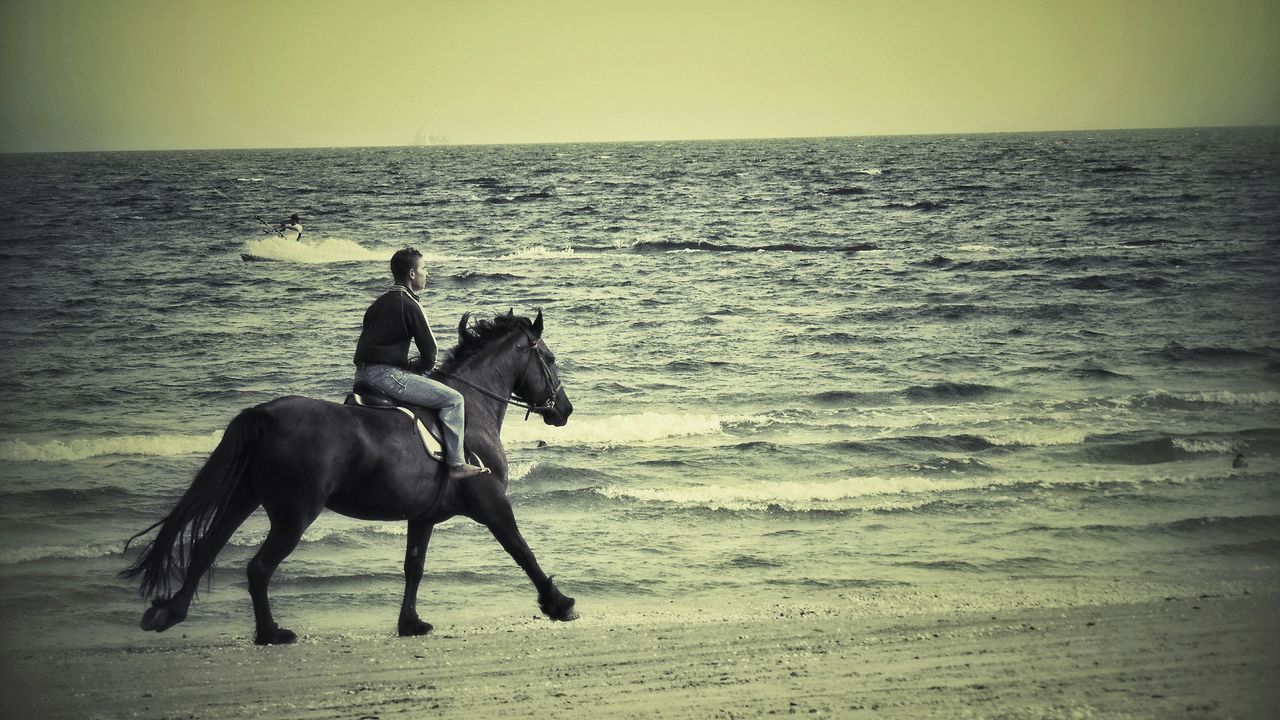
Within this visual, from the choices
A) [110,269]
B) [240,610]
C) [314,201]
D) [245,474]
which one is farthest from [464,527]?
[314,201]

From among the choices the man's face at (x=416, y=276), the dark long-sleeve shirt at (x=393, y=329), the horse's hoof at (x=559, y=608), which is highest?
the man's face at (x=416, y=276)

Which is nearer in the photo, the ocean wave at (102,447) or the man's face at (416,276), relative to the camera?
the man's face at (416,276)

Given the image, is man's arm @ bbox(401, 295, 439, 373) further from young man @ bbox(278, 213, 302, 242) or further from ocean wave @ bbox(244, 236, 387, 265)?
young man @ bbox(278, 213, 302, 242)

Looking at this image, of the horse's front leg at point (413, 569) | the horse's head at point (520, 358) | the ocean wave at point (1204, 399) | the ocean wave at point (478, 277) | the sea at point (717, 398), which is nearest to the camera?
the horse's front leg at point (413, 569)

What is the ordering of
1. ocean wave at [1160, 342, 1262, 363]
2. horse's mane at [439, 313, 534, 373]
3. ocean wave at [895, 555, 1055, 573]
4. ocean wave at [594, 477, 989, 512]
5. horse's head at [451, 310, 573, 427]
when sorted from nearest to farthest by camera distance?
1. horse's mane at [439, 313, 534, 373]
2. horse's head at [451, 310, 573, 427]
3. ocean wave at [895, 555, 1055, 573]
4. ocean wave at [594, 477, 989, 512]
5. ocean wave at [1160, 342, 1262, 363]

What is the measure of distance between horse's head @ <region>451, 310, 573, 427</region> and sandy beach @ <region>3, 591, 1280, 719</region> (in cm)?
160

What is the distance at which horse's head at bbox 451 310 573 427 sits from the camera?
729 centimetres

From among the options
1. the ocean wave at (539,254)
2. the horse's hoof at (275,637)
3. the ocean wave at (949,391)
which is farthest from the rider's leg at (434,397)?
the ocean wave at (539,254)

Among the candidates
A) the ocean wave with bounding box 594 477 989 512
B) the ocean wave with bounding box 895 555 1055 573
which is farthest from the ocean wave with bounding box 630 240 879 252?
the ocean wave with bounding box 895 555 1055 573

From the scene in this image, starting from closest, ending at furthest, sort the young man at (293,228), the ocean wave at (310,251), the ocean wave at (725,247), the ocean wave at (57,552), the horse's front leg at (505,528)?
the horse's front leg at (505,528), the ocean wave at (57,552), the ocean wave at (310,251), the ocean wave at (725,247), the young man at (293,228)

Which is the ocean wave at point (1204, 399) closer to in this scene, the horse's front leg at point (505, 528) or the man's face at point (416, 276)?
the horse's front leg at point (505, 528)

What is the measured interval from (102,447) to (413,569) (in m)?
8.81

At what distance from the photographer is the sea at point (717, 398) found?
8.86 m

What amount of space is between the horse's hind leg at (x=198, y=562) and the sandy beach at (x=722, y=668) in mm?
401
